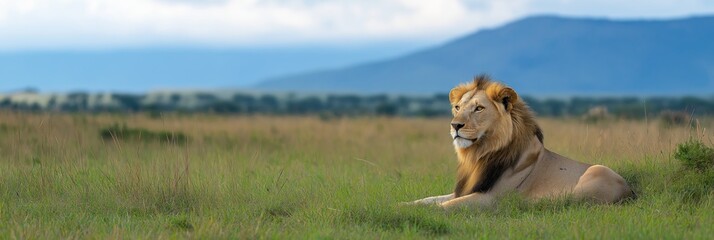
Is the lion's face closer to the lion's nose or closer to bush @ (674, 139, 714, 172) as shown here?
the lion's nose

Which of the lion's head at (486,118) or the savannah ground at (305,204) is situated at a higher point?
the lion's head at (486,118)

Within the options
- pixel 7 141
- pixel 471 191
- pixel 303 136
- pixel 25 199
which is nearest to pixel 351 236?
pixel 471 191

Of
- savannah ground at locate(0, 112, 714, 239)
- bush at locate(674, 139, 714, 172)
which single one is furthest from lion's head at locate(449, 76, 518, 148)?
bush at locate(674, 139, 714, 172)

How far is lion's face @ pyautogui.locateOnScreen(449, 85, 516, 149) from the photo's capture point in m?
8.02

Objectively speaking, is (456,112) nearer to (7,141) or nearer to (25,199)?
(25,199)

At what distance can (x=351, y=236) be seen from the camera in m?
6.75

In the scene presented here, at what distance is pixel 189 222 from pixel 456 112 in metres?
2.22

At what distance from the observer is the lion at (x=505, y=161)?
805 centimetres

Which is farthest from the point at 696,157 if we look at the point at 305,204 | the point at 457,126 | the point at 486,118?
the point at 305,204

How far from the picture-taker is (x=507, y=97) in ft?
26.5

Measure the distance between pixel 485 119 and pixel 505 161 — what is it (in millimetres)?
387

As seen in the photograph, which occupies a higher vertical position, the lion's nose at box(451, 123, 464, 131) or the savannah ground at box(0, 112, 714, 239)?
the lion's nose at box(451, 123, 464, 131)

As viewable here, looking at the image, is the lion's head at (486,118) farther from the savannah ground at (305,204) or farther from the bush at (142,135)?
the bush at (142,135)

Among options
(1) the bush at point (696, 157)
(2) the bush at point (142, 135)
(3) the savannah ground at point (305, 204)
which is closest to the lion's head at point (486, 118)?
(3) the savannah ground at point (305, 204)
